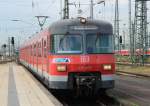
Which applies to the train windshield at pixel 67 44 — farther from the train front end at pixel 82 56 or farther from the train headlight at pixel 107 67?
the train headlight at pixel 107 67

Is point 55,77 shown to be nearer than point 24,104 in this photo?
No

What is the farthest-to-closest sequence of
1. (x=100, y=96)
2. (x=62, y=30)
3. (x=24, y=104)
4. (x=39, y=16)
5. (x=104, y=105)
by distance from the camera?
(x=39, y=16), (x=100, y=96), (x=62, y=30), (x=104, y=105), (x=24, y=104)

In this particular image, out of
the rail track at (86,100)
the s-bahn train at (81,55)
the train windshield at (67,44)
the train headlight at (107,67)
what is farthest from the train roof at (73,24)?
the rail track at (86,100)

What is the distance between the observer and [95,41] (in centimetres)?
1802

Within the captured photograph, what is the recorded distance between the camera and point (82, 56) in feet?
57.7

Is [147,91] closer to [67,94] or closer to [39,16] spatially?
[67,94]

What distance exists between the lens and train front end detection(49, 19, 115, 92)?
684 inches

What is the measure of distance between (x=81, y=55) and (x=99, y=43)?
88 centimetres

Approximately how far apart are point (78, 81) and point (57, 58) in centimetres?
114

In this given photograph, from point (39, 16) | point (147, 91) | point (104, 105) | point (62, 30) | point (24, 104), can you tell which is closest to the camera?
point (24, 104)

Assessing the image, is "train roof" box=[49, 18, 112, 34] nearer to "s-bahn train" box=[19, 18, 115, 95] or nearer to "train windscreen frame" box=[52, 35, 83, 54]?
"s-bahn train" box=[19, 18, 115, 95]

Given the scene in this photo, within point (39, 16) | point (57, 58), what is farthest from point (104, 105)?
point (39, 16)

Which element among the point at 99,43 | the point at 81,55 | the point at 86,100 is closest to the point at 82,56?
the point at 81,55

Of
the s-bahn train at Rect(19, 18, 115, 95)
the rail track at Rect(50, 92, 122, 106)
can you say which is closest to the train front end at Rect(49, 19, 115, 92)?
the s-bahn train at Rect(19, 18, 115, 95)
